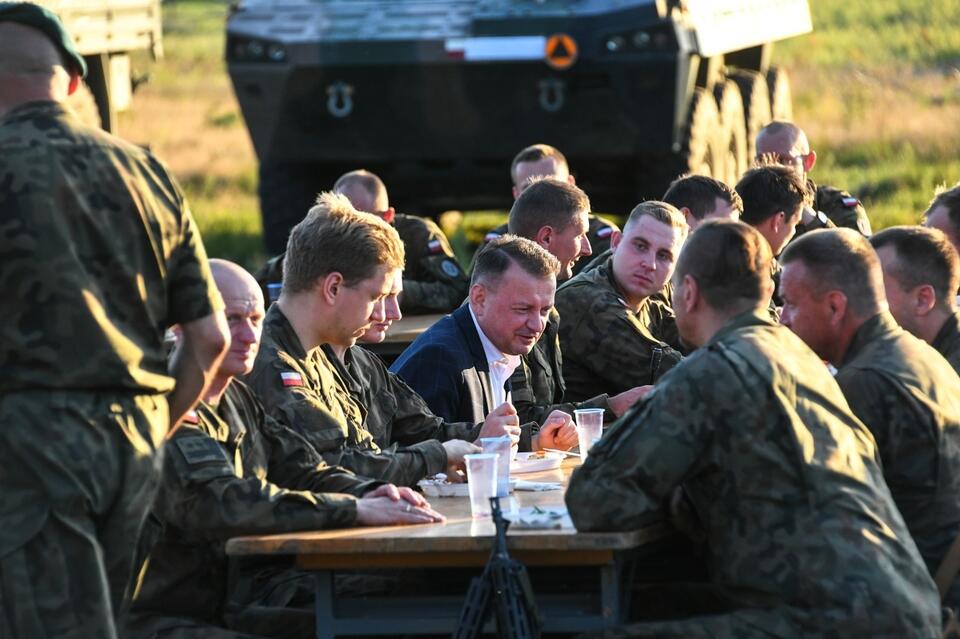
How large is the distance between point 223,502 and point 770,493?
1.27m

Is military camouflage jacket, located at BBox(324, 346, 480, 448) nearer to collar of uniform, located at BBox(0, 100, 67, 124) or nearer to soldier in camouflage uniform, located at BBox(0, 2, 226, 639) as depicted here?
soldier in camouflage uniform, located at BBox(0, 2, 226, 639)

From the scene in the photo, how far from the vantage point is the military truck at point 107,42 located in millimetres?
13453

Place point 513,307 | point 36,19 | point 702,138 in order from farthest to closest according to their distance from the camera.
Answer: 1. point 702,138
2. point 513,307
3. point 36,19

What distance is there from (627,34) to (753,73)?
12.9 ft

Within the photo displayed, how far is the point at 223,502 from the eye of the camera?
462 centimetres

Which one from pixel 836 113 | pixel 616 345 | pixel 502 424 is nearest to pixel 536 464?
pixel 502 424

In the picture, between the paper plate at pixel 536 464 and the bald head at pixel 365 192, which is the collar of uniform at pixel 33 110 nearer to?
the paper plate at pixel 536 464

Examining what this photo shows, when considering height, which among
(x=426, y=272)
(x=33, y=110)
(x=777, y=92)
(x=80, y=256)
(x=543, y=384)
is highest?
(x=33, y=110)

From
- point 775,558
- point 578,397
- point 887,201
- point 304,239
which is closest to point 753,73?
point 887,201

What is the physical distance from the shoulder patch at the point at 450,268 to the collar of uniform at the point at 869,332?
15.5ft

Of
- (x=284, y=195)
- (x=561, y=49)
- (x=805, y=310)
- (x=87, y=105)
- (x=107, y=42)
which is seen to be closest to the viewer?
(x=805, y=310)

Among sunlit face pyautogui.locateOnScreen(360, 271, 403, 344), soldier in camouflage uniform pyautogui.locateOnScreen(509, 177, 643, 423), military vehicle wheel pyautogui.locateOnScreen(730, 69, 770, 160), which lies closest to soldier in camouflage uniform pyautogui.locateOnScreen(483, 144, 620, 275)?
soldier in camouflage uniform pyautogui.locateOnScreen(509, 177, 643, 423)

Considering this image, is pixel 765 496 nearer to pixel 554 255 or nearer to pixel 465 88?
pixel 554 255

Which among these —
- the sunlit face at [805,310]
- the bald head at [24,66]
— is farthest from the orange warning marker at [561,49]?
the bald head at [24,66]
